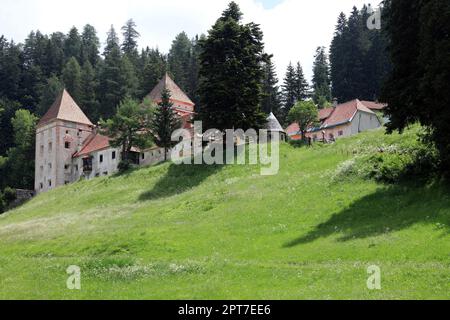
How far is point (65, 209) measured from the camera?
52.4 meters

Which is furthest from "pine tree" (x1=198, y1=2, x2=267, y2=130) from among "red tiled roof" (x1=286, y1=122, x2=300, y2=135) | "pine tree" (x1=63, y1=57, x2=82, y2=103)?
"pine tree" (x1=63, y1=57, x2=82, y2=103)

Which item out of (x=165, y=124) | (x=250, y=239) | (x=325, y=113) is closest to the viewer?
(x=250, y=239)

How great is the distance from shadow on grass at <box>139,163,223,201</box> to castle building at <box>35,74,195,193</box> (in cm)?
2860

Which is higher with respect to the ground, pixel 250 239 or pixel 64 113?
pixel 64 113

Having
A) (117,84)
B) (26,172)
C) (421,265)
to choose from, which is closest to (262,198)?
(421,265)

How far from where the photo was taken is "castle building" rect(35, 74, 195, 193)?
8400cm

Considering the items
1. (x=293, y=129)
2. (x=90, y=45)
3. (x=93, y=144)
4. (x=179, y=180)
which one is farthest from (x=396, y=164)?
(x=90, y=45)

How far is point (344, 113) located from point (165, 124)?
29545mm

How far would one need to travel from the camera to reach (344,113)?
86438mm

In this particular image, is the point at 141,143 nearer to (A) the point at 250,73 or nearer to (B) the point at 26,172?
(A) the point at 250,73

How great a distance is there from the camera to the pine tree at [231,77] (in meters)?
58.1

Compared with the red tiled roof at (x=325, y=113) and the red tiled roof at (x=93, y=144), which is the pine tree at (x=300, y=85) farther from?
the red tiled roof at (x=93, y=144)

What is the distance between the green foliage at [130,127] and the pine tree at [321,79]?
46.1 meters

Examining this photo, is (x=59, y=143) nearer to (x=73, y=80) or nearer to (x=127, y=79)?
(x=127, y=79)
